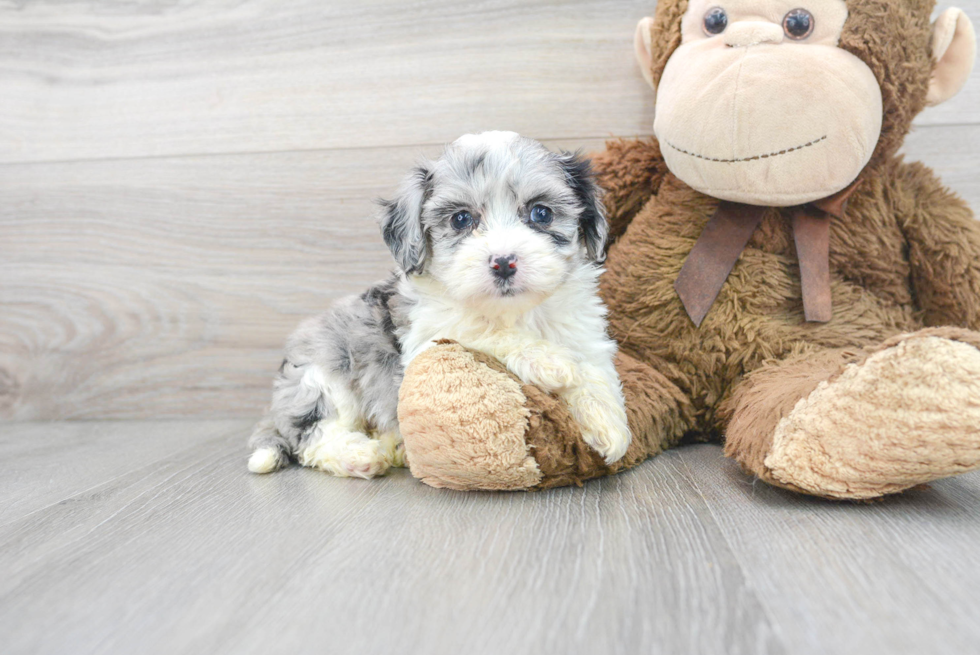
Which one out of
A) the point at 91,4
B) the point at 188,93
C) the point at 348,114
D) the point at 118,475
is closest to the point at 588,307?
the point at 348,114

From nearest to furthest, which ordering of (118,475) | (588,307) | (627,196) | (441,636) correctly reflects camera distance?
(441,636), (588,307), (118,475), (627,196)

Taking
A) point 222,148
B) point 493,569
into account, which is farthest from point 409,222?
point 222,148

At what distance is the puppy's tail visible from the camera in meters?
1.82

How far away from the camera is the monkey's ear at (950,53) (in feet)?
5.42

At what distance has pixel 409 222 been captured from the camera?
1.61m

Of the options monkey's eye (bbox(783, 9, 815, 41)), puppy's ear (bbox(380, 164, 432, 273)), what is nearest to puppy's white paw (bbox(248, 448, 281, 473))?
puppy's ear (bbox(380, 164, 432, 273))

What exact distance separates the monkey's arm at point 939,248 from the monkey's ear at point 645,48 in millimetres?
705

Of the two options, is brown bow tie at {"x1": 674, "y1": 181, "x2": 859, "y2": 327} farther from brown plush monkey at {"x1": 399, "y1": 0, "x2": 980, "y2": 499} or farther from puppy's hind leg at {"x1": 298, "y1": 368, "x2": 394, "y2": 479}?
puppy's hind leg at {"x1": 298, "y1": 368, "x2": 394, "y2": 479}

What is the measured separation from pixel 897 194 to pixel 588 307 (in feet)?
2.72

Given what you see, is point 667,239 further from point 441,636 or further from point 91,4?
point 91,4

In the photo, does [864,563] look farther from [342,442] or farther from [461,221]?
[342,442]

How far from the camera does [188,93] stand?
2.39 m

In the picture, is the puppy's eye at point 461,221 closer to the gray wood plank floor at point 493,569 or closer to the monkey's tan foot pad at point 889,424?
the gray wood plank floor at point 493,569

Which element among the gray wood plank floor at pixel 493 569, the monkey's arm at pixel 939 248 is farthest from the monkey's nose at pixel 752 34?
the gray wood plank floor at pixel 493 569
